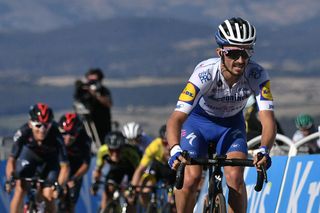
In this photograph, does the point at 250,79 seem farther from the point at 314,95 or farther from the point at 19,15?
the point at 19,15

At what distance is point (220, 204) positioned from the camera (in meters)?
9.85

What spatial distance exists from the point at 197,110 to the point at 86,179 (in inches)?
381

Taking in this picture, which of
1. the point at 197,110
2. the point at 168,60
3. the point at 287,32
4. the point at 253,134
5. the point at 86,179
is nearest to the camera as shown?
the point at 197,110

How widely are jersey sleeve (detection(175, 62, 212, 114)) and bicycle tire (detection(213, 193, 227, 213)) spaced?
74cm

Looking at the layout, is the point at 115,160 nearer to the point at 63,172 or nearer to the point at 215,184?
the point at 63,172

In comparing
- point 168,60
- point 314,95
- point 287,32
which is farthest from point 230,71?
point 287,32

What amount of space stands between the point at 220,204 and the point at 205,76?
3.49ft

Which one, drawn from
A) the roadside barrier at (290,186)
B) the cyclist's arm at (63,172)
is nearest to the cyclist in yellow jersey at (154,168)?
the cyclist's arm at (63,172)

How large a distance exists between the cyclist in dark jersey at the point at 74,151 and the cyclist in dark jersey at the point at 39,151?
52.3 inches

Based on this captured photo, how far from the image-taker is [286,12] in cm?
8912

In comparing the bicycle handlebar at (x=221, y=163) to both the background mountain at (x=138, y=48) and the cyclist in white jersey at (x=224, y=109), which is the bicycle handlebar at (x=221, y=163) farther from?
the background mountain at (x=138, y=48)

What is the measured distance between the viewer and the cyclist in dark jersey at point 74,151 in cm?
1789

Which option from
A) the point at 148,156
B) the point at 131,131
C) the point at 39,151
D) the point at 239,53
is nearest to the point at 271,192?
the point at 239,53

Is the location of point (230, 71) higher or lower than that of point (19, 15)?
lower
